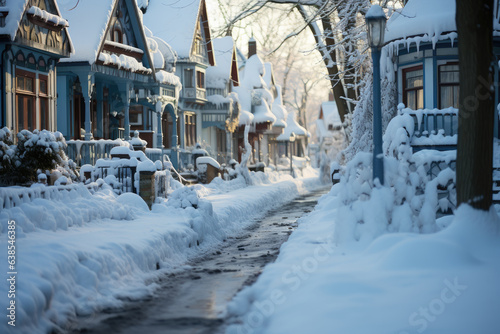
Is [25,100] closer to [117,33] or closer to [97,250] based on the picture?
[117,33]

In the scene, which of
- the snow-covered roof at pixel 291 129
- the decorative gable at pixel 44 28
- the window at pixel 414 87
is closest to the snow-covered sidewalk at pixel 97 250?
the decorative gable at pixel 44 28

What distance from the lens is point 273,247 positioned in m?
14.5

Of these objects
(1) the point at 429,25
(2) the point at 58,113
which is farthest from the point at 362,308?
(2) the point at 58,113

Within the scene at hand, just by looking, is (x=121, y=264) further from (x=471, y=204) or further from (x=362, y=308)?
(x=471, y=204)

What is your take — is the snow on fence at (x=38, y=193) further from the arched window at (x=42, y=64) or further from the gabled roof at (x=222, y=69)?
the gabled roof at (x=222, y=69)

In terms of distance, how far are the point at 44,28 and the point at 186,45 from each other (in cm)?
2059

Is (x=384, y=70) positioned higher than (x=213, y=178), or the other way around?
(x=384, y=70)

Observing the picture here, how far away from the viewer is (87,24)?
1012 inches

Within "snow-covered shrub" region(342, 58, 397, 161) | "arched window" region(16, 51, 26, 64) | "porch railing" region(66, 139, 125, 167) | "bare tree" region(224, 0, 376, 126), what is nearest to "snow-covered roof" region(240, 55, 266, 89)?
"bare tree" region(224, 0, 376, 126)

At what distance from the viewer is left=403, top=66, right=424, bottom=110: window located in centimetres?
2138

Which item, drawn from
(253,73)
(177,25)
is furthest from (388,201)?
(253,73)

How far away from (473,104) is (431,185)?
1.84 metres

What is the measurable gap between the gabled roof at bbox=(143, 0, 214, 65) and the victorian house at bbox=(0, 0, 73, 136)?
1900 cm

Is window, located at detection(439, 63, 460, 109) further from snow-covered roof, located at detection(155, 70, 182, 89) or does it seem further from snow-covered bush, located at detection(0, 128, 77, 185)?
snow-covered roof, located at detection(155, 70, 182, 89)
